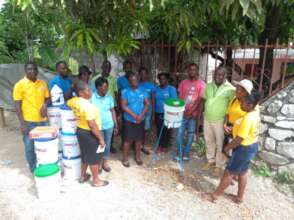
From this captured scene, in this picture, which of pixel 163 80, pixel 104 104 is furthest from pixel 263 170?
pixel 104 104

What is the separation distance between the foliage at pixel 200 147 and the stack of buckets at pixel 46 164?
240cm

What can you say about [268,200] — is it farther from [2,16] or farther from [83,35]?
[2,16]

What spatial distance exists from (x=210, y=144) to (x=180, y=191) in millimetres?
870

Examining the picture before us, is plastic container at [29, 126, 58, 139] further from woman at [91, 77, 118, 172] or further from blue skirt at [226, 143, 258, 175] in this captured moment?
blue skirt at [226, 143, 258, 175]

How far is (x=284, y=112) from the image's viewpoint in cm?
396

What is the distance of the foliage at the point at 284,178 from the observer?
→ 13.1ft

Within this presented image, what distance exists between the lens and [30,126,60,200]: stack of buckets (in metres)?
3.46

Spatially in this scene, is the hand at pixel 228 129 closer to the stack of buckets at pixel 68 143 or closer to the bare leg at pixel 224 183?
the bare leg at pixel 224 183

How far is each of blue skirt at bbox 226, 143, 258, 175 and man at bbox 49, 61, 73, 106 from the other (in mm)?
2445

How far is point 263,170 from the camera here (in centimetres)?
421

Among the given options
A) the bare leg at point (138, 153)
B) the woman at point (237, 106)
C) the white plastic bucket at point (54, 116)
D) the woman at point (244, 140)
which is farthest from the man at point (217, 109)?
the white plastic bucket at point (54, 116)

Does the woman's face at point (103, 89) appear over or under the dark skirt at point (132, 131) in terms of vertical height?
over

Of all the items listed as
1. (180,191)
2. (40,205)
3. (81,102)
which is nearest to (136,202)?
(180,191)

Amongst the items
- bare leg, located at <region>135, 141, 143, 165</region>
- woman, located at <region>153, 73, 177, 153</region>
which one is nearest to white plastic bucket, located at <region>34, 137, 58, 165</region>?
bare leg, located at <region>135, 141, 143, 165</region>
